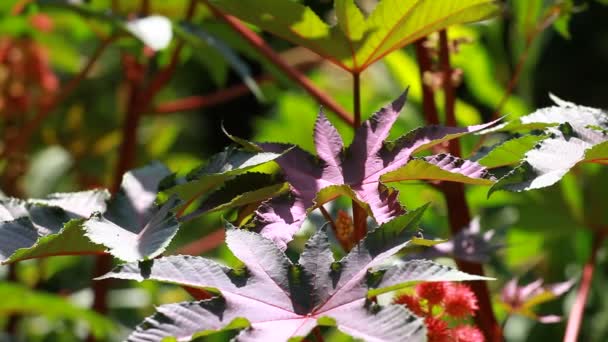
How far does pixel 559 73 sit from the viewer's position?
3838 mm

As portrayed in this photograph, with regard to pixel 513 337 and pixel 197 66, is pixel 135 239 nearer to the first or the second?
pixel 513 337

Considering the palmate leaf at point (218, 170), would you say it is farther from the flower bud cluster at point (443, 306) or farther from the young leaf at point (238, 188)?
the flower bud cluster at point (443, 306)

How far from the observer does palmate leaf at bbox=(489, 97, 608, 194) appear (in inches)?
22.9

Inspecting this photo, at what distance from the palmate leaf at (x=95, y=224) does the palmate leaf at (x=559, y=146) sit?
24 centimetres

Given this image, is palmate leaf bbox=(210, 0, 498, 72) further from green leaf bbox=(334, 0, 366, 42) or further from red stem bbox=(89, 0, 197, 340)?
red stem bbox=(89, 0, 197, 340)

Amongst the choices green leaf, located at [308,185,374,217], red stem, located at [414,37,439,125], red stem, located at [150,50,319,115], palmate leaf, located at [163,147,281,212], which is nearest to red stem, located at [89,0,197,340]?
red stem, located at [150,50,319,115]

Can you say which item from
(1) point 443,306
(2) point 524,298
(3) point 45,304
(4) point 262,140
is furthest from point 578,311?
(4) point 262,140

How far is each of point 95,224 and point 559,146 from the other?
33 centimetres

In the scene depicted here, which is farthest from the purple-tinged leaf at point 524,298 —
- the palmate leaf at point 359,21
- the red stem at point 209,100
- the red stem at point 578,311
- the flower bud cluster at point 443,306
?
the red stem at point 209,100

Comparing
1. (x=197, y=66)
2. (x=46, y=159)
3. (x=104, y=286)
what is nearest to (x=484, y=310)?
(x=104, y=286)

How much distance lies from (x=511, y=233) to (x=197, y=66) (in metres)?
2.01

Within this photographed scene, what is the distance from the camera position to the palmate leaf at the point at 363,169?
606mm

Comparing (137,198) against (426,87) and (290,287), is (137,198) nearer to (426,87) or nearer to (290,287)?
(290,287)

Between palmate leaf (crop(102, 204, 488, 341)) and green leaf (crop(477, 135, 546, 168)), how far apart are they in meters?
0.11
